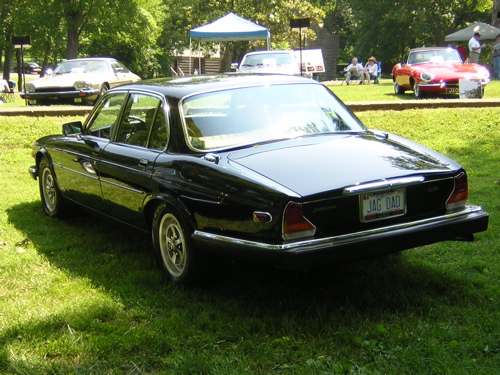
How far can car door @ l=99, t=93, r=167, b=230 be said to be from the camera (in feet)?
15.8

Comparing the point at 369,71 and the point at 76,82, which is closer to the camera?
the point at 76,82

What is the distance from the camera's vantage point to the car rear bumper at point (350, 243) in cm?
366

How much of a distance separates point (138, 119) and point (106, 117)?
0.81 metres

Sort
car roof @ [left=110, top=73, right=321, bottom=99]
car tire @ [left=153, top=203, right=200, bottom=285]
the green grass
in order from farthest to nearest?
car roof @ [left=110, top=73, right=321, bottom=99] → car tire @ [left=153, top=203, right=200, bottom=285] → the green grass

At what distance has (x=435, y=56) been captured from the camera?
1759 cm

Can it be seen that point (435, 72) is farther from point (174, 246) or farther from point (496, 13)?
point (496, 13)

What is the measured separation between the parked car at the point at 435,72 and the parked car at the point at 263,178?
10.7 m

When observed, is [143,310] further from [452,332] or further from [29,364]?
[452,332]

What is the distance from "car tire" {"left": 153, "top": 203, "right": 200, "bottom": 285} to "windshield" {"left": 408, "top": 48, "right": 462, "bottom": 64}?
559 inches

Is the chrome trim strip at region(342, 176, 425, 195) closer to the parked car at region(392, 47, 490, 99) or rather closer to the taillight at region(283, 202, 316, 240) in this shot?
the taillight at region(283, 202, 316, 240)

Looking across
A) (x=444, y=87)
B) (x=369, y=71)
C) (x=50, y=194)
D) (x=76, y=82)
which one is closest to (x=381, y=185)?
(x=50, y=194)

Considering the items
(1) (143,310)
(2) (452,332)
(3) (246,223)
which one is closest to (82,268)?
(1) (143,310)

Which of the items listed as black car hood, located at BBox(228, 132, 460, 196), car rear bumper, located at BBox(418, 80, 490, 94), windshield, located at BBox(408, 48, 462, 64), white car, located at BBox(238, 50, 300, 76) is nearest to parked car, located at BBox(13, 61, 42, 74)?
white car, located at BBox(238, 50, 300, 76)

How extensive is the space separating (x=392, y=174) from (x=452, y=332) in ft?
3.27
